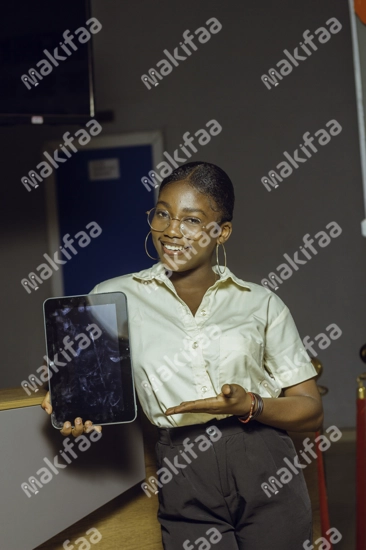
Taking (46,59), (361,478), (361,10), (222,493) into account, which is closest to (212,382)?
(222,493)

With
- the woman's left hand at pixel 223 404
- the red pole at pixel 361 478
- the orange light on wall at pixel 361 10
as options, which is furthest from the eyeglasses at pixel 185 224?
the orange light on wall at pixel 361 10

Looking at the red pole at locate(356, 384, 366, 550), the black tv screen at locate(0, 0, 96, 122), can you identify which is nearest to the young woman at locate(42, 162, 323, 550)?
the red pole at locate(356, 384, 366, 550)

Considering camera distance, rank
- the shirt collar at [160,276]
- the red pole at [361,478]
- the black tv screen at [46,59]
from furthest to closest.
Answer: the black tv screen at [46,59], the red pole at [361,478], the shirt collar at [160,276]

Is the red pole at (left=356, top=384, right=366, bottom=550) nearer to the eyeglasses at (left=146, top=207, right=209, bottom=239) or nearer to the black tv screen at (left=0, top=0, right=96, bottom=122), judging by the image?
the eyeglasses at (left=146, top=207, right=209, bottom=239)

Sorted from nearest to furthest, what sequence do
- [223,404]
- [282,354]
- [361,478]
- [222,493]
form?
1. [223,404]
2. [222,493]
3. [282,354]
4. [361,478]

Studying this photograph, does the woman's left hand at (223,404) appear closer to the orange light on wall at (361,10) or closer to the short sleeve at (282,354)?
the short sleeve at (282,354)

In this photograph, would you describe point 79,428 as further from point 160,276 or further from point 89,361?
point 160,276

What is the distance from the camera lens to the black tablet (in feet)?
3.81

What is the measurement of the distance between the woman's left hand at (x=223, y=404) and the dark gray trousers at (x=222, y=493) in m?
0.10

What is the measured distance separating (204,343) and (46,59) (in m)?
1.48

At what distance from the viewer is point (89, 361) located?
1.17 metres

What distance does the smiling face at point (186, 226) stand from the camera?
123 cm

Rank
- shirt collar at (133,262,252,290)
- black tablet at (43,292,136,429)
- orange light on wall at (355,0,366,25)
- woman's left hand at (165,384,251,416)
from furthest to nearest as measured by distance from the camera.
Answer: orange light on wall at (355,0,366,25), shirt collar at (133,262,252,290), black tablet at (43,292,136,429), woman's left hand at (165,384,251,416)

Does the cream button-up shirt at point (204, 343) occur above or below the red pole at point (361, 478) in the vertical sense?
above
